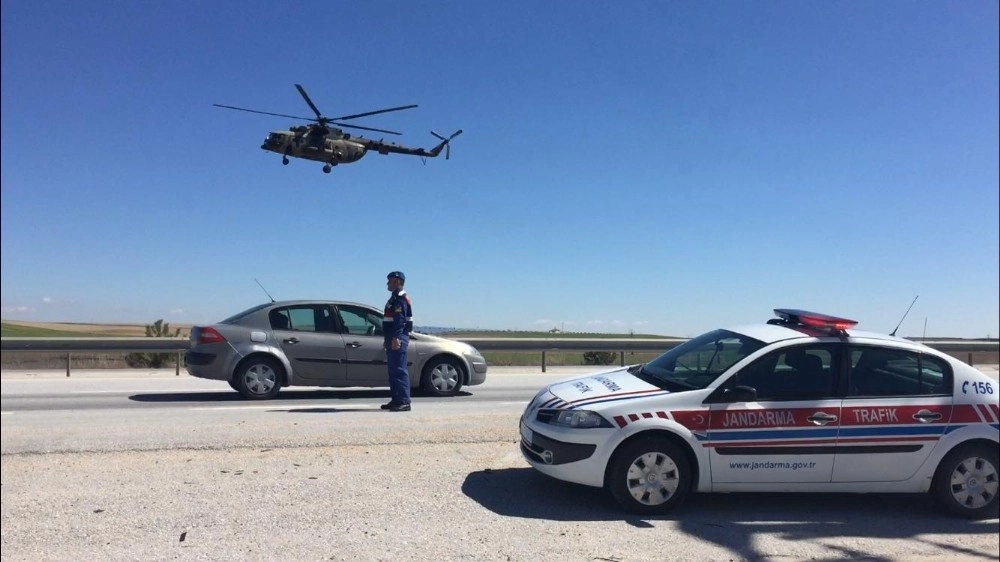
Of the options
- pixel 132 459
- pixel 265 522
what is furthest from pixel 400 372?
pixel 265 522

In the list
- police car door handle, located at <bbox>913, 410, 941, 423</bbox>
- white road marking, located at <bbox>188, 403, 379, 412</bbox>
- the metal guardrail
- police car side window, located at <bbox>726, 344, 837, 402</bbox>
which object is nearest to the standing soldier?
white road marking, located at <bbox>188, 403, 379, 412</bbox>

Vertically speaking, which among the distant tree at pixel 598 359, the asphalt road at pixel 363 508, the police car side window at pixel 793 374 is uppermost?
the police car side window at pixel 793 374

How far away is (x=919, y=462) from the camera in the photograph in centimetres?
571

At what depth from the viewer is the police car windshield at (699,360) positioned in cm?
591

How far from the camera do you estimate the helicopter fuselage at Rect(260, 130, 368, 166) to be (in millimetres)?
7734

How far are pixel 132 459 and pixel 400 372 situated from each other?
3709 mm

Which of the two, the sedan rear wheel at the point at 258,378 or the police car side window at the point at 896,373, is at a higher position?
the police car side window at the point at 896,373

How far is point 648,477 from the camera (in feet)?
18.2

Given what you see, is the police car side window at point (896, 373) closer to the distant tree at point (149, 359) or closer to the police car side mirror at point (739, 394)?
the police car side mirror at point (739, 394)

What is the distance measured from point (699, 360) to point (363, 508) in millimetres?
2946

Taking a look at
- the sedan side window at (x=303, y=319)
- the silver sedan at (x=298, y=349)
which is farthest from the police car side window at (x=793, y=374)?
the sedan side window at (x=303, y=319)

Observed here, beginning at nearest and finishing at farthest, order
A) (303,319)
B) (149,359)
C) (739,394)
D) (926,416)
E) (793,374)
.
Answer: (739,394) → (926,416) → (793,374) → (303,319) → (149,359)

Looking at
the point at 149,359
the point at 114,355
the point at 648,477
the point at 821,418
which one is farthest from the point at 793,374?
the point at 149,359

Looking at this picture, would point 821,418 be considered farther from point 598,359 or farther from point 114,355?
point 114,355
